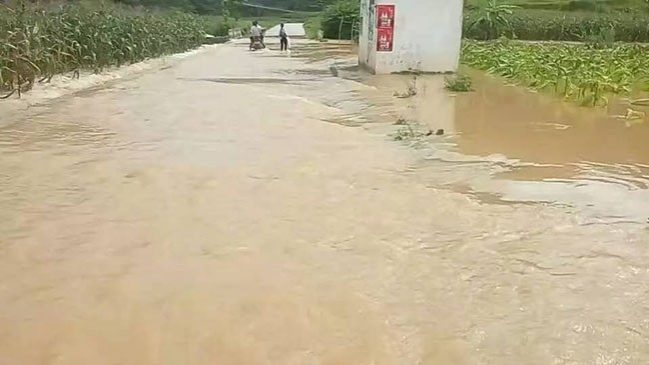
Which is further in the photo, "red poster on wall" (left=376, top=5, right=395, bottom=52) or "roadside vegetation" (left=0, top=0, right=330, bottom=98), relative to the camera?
"red poster on wall" (left=376, top=5, right=395, bottom=52)

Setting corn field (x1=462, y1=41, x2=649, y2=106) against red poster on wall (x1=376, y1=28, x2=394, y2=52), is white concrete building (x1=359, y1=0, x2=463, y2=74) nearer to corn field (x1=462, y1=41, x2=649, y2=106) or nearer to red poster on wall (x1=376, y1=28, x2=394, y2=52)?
red poster on wall (x1=376, y1=28, x2=394, y2=52)

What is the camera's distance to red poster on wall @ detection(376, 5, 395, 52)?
20.0m

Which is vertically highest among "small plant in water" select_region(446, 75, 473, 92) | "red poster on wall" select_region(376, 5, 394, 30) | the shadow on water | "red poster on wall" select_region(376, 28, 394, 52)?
"red poster on wall" select_region(376, 5, 394, 30)

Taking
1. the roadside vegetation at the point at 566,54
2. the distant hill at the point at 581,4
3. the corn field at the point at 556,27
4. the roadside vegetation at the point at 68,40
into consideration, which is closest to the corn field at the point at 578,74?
the roadside vegetation at the point at 566,54

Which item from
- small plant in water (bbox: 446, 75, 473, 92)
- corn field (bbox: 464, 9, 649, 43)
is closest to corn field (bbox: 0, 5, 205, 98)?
small plant in water (bbox: 446, 75, 473, 92)

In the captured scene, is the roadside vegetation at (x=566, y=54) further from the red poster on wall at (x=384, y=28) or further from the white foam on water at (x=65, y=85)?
the white foam on water at (x=65, y=85)

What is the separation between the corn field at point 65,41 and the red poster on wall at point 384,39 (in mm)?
6342

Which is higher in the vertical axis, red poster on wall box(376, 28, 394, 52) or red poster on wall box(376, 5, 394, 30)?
red poster on wall box(376, 5, 394, 30)

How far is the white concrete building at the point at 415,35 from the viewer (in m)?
20.1

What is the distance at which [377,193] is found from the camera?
7160mm

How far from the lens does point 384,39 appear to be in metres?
20.2

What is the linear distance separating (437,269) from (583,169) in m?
3.76

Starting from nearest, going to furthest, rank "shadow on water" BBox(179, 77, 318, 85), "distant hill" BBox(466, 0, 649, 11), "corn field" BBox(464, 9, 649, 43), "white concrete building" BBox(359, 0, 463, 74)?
"shadow on water" BBox(179, 77, 318, 85) < "white concrete building" BBox(359, 0, 463, 74) < "corn field" BBox(464, 9, 649, 43) < "distant hill" BBox(466, 0, 649, 11)

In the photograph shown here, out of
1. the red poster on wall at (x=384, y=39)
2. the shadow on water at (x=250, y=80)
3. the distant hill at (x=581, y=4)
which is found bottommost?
the shadow on water at (x=250, y=80)
